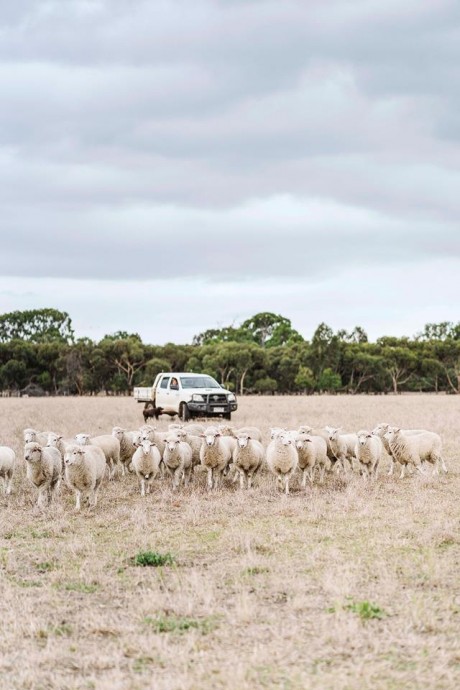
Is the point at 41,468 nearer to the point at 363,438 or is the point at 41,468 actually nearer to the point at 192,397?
the point at 363,438

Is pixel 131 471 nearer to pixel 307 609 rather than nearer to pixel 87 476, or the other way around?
pixel 87 476

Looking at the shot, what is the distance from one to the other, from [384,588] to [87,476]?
6.90m

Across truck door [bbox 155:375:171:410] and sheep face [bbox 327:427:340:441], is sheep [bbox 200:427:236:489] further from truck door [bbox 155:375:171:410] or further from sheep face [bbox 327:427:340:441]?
truck door [bbox 155:375:171:410]

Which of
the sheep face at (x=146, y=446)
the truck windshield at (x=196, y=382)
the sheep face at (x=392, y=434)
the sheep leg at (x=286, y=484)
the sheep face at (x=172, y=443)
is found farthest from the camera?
the truck windshield at (x=196, y=382)

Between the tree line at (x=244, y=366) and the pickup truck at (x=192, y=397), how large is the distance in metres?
54.6

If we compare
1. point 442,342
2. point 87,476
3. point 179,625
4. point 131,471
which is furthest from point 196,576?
point 442,342

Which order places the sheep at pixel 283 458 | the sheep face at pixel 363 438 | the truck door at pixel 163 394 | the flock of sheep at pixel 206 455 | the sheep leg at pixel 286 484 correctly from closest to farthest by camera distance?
the flock of sheep at pixel 206 455 < the sheep leg at pixel 286 484 < the sheep at pixel 283 458 < the sheep face at pixel 363 438 < the truck door at pixel 163 394

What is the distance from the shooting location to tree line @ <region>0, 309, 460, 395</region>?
92938mm

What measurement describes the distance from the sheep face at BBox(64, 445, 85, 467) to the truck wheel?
19.1 meters

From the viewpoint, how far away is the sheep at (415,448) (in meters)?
16.9

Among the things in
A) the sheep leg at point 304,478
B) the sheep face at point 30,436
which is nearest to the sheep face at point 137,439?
the sheep face at point 30,436

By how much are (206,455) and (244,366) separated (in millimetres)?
75392

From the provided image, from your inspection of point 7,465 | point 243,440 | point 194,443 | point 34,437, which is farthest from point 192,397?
point 7,465

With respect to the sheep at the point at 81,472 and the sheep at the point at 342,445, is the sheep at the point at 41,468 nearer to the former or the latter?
the sheep at the point at 81,472
